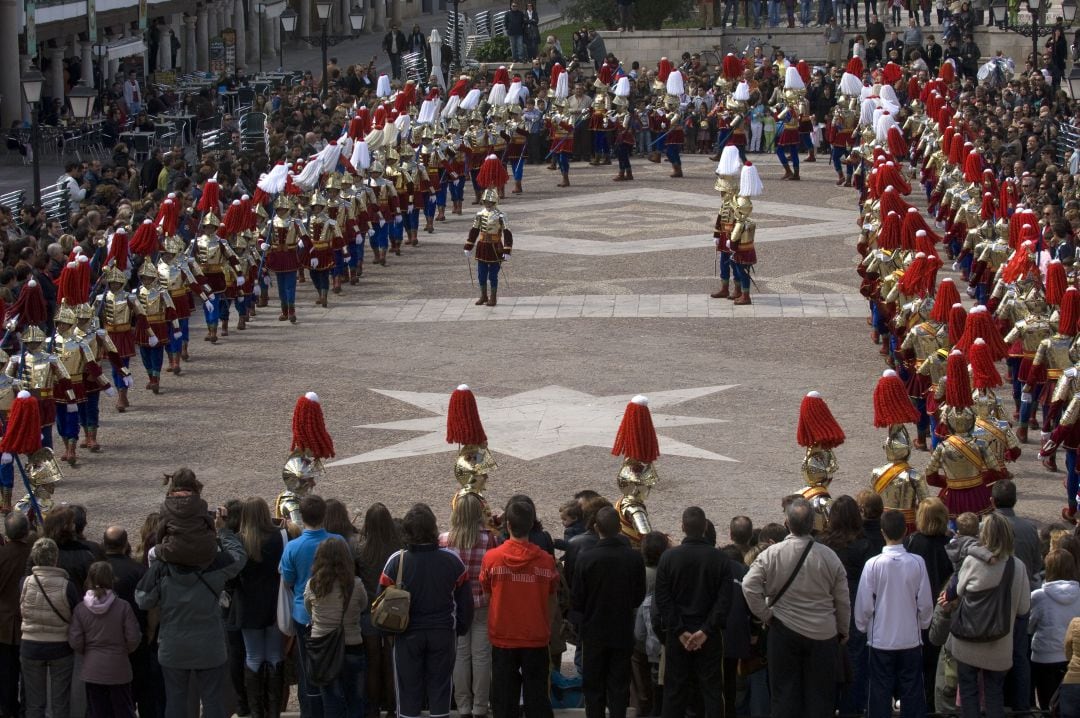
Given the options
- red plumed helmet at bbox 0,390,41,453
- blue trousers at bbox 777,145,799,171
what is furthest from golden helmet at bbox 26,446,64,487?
blue trousers at bbox 777,145,799,171

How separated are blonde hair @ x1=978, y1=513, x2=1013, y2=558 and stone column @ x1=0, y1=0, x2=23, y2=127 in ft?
104

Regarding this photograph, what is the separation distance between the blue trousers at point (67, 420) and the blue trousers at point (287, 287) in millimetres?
6628

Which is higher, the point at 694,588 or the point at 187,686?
the point at 694,588

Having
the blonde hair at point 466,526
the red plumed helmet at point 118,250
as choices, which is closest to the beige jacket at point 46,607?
the blonde hair at point 466,526

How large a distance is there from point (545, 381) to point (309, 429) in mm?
7840

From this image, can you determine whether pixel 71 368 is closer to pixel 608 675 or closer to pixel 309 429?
pixel 309 429

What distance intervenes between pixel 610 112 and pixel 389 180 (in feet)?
33.7

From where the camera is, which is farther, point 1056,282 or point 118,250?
point 118,250

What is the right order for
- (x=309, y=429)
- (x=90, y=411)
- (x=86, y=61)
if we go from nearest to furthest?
(x=309, y=429) < (x=90, y=411) < (x=86, y=61)

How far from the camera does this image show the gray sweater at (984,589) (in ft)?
35.5

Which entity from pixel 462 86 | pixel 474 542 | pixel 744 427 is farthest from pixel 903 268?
pixel 462 86

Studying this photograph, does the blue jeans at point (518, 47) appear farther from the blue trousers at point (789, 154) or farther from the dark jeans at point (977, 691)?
the dark jeans at point (977, 691)

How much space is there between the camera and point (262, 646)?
11.7m

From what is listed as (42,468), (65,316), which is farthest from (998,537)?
(65,316)
